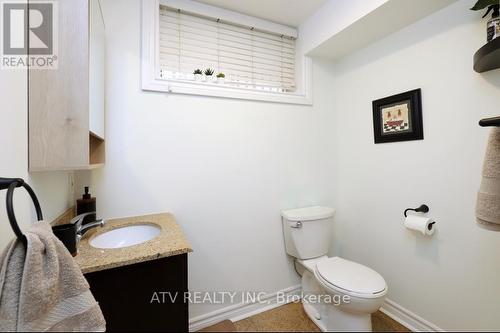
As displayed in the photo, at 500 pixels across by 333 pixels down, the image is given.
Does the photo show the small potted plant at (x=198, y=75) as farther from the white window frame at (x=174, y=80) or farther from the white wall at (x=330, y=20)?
the white wall at (x=330, y=20)

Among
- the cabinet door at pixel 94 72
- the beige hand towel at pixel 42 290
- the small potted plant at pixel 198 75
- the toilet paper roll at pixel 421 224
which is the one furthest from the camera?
the small potted plant at pixel 198 75

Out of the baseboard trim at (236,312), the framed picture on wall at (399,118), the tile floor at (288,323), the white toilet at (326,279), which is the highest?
the framed picture on wall at (399,118)

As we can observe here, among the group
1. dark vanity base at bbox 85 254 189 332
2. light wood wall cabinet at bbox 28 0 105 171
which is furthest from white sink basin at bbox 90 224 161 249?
light wood wall cabinet at bbox 28 0 105 171

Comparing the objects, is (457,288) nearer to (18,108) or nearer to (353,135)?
(353,135)

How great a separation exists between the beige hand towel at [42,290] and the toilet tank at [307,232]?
130 centimetres

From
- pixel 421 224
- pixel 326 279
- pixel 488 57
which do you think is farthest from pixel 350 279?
pixel 488 57

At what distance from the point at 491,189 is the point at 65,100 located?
1.62 metres

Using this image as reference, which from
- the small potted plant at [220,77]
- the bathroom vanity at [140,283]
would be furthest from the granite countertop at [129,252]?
the small potted plant at [220,77]

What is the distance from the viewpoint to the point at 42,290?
0.48 m

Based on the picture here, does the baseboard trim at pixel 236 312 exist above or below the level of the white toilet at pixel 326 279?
below

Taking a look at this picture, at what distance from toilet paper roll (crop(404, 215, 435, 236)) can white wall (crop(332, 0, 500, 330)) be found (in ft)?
0.21

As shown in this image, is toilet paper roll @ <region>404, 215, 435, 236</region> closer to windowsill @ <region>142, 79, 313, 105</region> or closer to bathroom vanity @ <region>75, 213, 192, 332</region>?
windowsill @ <region>142, 79, 313, 105</region>

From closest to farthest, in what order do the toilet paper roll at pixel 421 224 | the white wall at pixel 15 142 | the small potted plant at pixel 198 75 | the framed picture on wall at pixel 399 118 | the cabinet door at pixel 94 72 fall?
the white wall at pixel 15 142, the cabinet door at pixel 94 72, the toilet paper roll at pixel 421 224, the framed picture on wall at pixel 399 118, the small potted plant at pixel 198 75

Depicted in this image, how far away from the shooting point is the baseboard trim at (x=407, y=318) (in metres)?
1.43
